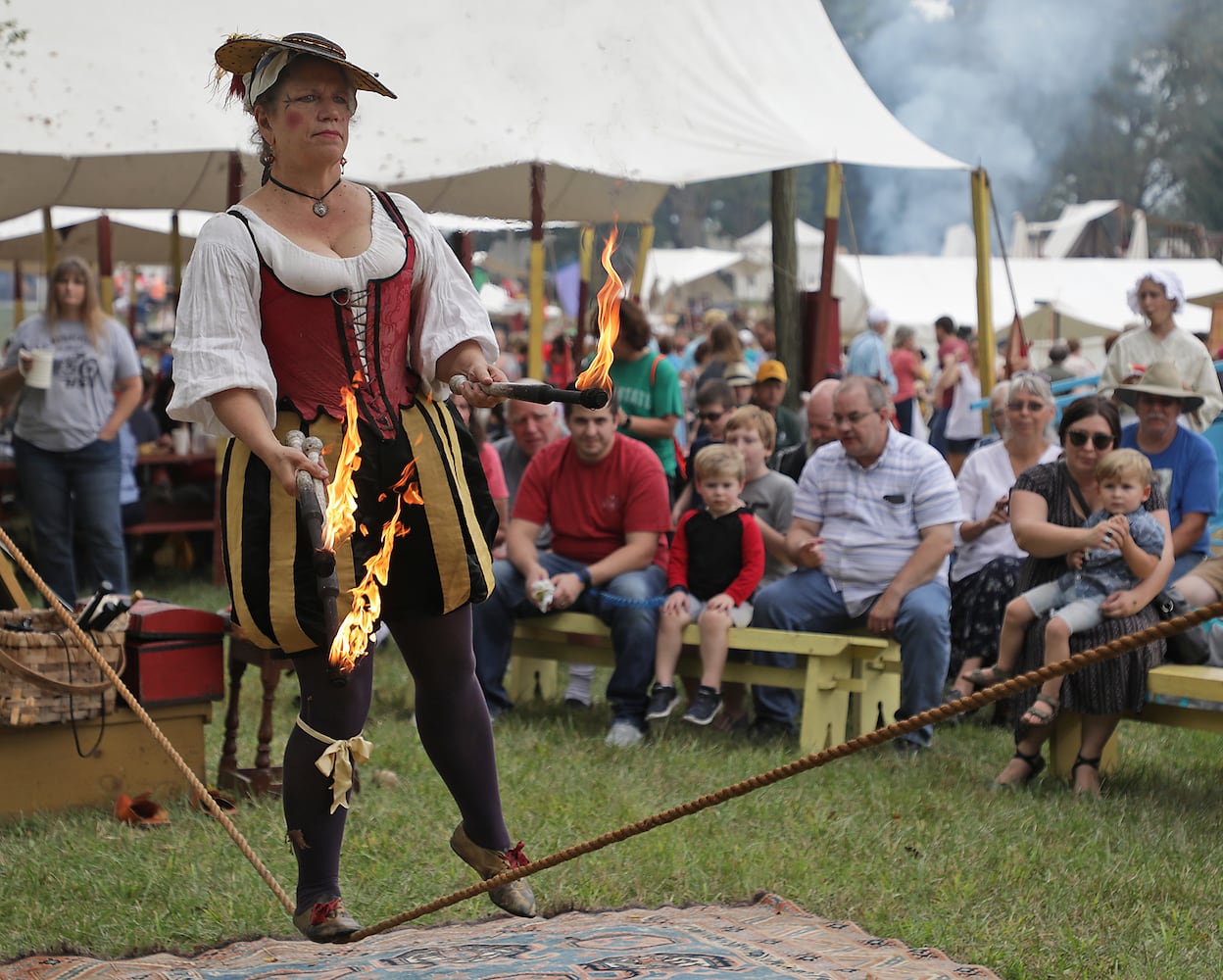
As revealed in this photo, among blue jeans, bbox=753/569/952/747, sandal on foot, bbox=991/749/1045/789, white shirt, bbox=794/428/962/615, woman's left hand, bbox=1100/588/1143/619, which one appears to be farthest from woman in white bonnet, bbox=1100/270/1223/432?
sandal on foot, bbox=991/749/1045/789

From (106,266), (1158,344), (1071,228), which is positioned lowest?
(1158,344)

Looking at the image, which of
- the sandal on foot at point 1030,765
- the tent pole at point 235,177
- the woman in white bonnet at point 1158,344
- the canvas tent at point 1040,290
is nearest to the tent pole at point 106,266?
the tent pole at point 235,177

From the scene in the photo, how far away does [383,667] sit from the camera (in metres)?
6.93

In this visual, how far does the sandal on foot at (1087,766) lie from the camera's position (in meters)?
4.91

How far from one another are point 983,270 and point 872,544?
9.26 feet

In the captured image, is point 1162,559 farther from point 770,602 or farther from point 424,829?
point 424,829

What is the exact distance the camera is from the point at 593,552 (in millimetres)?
6062

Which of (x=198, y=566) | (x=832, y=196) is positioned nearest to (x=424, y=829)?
(x=832, y=196)

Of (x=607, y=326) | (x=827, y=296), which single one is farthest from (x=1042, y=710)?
(x=827, y=296)

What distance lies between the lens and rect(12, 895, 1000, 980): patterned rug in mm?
3291

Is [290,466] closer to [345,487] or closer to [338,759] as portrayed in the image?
[345,487]

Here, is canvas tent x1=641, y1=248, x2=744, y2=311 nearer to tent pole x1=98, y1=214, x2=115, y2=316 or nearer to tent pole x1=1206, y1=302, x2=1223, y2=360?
tent pole x1=1206, y1=302, x2=1223, y2=360

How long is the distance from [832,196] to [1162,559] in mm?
3510

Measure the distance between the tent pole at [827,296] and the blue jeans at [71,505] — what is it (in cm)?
382
